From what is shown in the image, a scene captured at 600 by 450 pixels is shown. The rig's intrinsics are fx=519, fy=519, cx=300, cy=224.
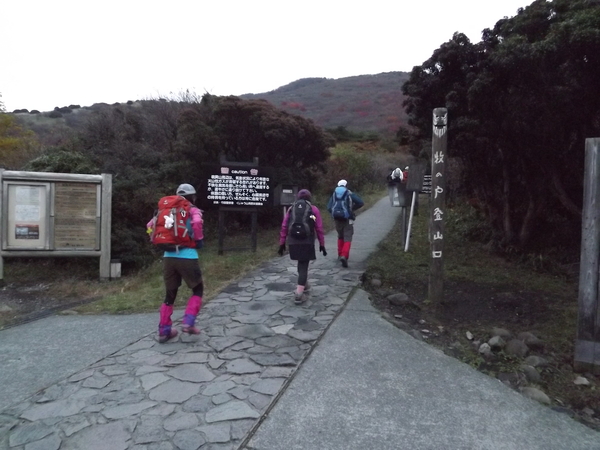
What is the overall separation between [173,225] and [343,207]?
4.20 metres

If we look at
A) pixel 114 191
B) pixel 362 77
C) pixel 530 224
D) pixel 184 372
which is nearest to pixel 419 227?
pixel 530 224

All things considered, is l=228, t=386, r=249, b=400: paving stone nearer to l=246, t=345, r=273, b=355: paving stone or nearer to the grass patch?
l=246, t=345, r=273, b=355: paving stone

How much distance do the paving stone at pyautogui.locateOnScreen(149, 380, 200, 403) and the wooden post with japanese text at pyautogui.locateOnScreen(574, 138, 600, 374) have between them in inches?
153

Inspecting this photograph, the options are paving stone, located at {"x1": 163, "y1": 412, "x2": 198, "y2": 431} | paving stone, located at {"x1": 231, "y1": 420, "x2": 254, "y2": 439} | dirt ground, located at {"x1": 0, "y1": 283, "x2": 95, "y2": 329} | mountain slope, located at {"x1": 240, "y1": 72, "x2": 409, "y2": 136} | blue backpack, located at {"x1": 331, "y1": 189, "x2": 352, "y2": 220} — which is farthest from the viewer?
mountain slope, located at {"x1": 240, "y1": 72, "x2": 409, "y2": 136}

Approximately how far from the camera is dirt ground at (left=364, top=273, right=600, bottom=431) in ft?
16.1

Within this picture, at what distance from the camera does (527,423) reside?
163 inches

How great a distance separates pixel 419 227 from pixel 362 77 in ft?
295

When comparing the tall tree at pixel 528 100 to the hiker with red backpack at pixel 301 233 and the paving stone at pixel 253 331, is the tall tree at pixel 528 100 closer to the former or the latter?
the hiker with red backpack at pixel 301 233

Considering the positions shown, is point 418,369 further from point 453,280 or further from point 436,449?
point 453,280

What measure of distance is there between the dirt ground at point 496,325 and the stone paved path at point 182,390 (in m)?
1.14

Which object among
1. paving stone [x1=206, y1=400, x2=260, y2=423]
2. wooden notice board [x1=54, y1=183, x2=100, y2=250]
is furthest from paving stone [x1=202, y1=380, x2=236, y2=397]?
wooden notice board [x1=54, y1=183, x2=100, y2=250]

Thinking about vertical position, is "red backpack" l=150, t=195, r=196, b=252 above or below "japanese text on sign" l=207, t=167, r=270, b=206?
below

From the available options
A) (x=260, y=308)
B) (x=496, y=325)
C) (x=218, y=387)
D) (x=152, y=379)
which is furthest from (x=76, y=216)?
(x=496, y=325)

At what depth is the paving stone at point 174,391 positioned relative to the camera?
446 centimetres
